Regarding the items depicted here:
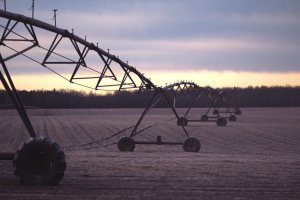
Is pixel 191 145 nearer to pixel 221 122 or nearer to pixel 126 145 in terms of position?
pixel 126 145

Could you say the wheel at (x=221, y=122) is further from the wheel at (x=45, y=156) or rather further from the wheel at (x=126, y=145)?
the wheel at (x=45, y=156)

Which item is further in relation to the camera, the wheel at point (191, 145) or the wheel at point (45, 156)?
the wheel at point (191, 145)

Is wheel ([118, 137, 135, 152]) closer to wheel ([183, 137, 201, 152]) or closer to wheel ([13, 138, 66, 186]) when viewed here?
wheel ([183, 137, 201, 152])

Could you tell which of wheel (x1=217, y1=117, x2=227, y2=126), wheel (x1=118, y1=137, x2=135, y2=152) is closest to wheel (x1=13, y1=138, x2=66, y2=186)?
wheel (x1=118, y1=137, x2=135, y2=152)

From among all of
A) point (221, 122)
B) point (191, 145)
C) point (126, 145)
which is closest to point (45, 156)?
point (126, 145)

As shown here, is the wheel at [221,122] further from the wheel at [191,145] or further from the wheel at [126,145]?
the wheel at [126,145]

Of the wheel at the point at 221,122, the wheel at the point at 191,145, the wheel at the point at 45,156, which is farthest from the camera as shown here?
the wheel at the point at 221,122

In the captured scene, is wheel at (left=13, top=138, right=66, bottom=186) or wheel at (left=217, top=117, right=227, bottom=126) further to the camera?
wheel at (left=217, top=117, right=227, bottom=126)

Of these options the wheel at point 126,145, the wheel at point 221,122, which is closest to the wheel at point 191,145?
the wheel at point 126,145

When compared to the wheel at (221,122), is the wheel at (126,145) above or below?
below

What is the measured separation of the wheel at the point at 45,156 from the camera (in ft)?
35.3

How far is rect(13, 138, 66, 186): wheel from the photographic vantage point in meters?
10.8

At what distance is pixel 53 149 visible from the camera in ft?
35.4

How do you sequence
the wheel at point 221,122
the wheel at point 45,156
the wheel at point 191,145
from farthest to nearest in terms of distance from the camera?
the wheel at point 221,122, the wheel at point 191,145, the wheel at point 45,156
